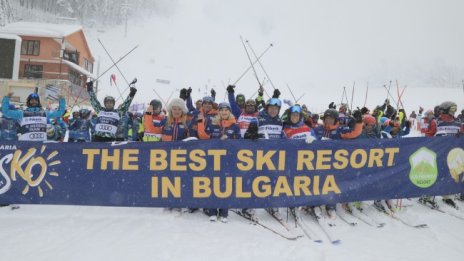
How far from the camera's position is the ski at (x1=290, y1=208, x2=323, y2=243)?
15.2 feet

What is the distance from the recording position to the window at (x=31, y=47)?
107ft

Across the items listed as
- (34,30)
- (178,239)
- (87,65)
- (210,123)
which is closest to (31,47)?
(34,30)

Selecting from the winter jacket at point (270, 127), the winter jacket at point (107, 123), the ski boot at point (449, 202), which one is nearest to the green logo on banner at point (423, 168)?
the ski boot at point (449, 202)

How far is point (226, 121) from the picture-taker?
5500 millimetres

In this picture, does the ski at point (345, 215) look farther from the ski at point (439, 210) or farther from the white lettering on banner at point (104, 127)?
the white lettering on banner at point (104, 127)

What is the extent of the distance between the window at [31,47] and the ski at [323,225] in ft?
114

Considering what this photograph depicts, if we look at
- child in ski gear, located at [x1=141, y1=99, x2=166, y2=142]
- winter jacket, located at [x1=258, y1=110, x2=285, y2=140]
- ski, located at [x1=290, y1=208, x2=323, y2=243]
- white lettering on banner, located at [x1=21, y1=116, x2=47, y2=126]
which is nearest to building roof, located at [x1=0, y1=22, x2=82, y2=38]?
white lettering on banner, located at [x1=21, y1=116, x2=47, y2=126]

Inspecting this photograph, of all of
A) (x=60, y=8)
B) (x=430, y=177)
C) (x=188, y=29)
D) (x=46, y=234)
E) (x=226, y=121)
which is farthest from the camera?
(x=188, y=29)

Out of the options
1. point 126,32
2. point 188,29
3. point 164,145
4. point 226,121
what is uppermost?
point 188,29

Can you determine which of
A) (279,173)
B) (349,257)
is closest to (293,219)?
(279,173)

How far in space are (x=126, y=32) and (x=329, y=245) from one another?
248 feet

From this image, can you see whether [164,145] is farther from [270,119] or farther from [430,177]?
[430,177]

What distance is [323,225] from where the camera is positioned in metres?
5.04

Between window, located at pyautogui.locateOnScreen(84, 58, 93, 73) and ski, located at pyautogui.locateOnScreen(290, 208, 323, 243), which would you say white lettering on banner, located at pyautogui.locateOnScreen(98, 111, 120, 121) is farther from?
window, located at pyautogui.locateOnScreen(84, 58, 93, 73)
